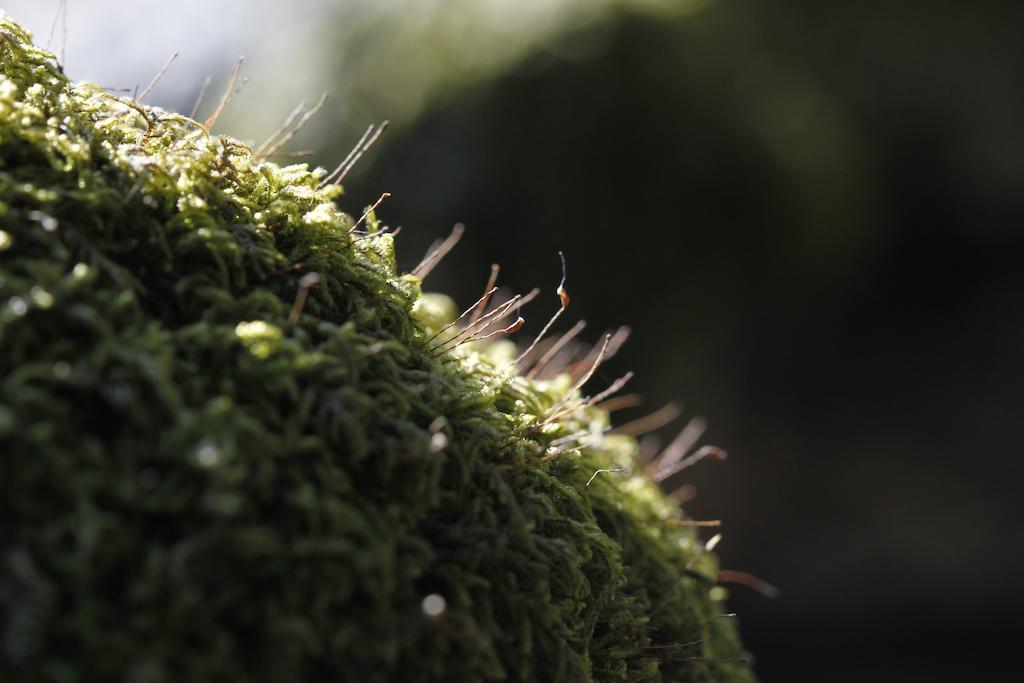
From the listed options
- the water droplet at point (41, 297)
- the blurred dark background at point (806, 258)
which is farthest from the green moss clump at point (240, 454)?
the blurred dark background at point (806, 258)

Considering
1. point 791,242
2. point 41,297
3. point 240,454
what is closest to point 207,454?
point 240,454

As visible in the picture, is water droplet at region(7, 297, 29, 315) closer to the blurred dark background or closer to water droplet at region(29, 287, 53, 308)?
water droplet at region(29, 287, 53, 308)

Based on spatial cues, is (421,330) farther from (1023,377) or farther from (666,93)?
(1023,377)

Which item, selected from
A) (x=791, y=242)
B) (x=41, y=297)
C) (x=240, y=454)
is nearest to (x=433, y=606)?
(x=240, y=454)

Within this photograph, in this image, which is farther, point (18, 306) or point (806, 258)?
point (806, 258)

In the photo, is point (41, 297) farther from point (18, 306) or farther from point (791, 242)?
point (791, 242)

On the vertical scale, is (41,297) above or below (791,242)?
below

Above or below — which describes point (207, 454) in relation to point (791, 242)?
below

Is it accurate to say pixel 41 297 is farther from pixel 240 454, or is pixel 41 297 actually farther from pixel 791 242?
pixel 791 242

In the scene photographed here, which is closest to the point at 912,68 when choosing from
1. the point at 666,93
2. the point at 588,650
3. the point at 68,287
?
the point at 666,93
